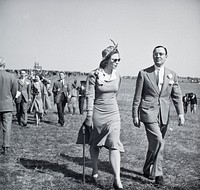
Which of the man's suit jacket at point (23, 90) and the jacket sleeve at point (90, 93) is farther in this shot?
the man's suit jacket at point (23, 90)

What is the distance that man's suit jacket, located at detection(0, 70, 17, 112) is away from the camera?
6.25 metres

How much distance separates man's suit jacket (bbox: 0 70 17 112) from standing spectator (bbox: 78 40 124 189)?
8.15ft

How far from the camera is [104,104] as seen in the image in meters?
4.62

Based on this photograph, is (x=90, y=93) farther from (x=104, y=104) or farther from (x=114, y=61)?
(x=114, y=61)

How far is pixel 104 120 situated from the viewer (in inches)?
180

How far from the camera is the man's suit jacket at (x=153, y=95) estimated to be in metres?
4.85

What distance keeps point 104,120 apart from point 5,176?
2015mm

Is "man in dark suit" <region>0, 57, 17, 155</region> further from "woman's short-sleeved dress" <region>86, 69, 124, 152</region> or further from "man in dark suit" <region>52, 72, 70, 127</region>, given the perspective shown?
"man in dark suit" <region>52, 72, 70, 127</region>

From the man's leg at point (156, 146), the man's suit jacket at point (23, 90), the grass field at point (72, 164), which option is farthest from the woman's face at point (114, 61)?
the man's suit jacket at point (23, 90)

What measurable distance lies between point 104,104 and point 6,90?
2813 millimetres

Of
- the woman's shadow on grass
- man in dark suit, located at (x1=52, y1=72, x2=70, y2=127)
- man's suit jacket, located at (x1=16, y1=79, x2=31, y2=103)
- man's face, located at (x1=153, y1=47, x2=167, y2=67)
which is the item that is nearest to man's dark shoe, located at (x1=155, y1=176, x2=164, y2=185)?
the woman's shadow on grass

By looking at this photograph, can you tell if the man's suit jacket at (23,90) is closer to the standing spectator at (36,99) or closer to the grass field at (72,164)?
the standing spectator at (36,99)

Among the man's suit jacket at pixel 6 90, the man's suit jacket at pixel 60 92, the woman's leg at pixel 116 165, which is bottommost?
the woman's leg at pixel 116 165

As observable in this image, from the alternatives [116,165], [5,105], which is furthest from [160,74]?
[5,105]
